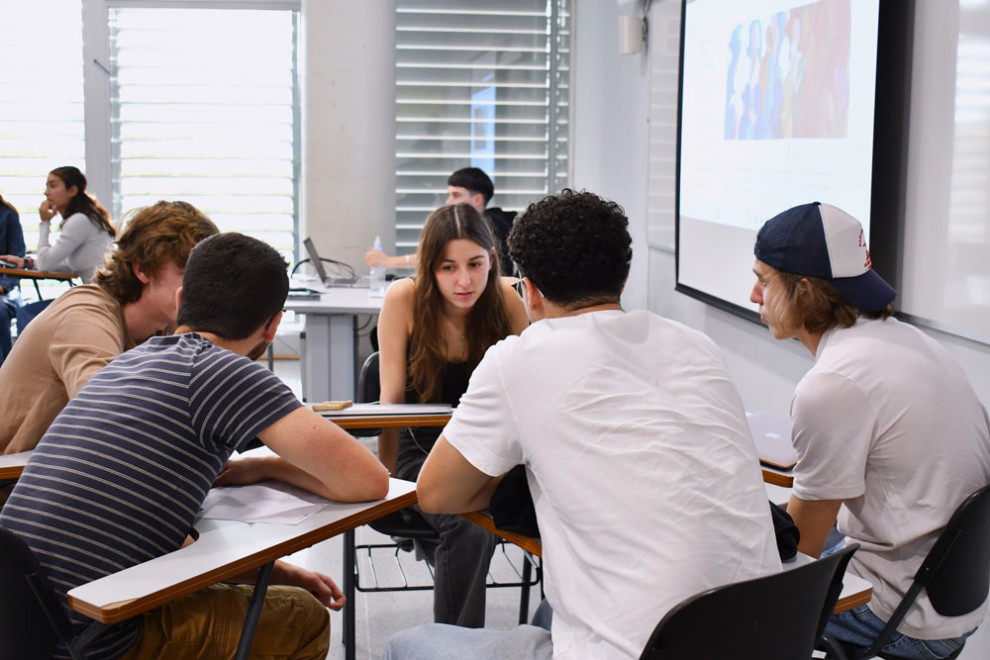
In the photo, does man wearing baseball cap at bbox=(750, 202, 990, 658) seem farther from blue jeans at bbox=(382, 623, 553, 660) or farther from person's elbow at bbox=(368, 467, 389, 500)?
person's elbow at bbox=(368, 467, 389, 500)

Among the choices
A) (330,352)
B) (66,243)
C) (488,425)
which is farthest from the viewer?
(66,243)

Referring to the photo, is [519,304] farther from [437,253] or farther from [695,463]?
[695,463]

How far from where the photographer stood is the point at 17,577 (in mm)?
1457

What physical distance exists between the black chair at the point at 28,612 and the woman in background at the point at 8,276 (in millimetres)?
4651

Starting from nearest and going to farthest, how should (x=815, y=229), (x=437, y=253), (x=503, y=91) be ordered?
(x=815, y=229) → (x=437, y=253) → (x=503, y=91)

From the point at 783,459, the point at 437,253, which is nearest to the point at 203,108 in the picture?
the point at 437,253

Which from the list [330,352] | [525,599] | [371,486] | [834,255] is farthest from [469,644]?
[330,352]

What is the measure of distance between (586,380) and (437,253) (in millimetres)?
1627

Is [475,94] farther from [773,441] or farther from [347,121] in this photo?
[773,441]

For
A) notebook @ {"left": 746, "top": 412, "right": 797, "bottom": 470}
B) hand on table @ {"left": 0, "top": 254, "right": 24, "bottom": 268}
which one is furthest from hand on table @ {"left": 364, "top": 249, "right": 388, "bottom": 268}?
notebook @ {"left": 746, "top": 412, "right": 797, "bottom": 470}

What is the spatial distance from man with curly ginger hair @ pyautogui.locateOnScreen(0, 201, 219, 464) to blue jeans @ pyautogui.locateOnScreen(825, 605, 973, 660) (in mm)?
1598

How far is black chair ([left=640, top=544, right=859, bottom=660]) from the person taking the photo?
125cm

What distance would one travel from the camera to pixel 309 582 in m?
1.96

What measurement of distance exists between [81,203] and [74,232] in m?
0.23
